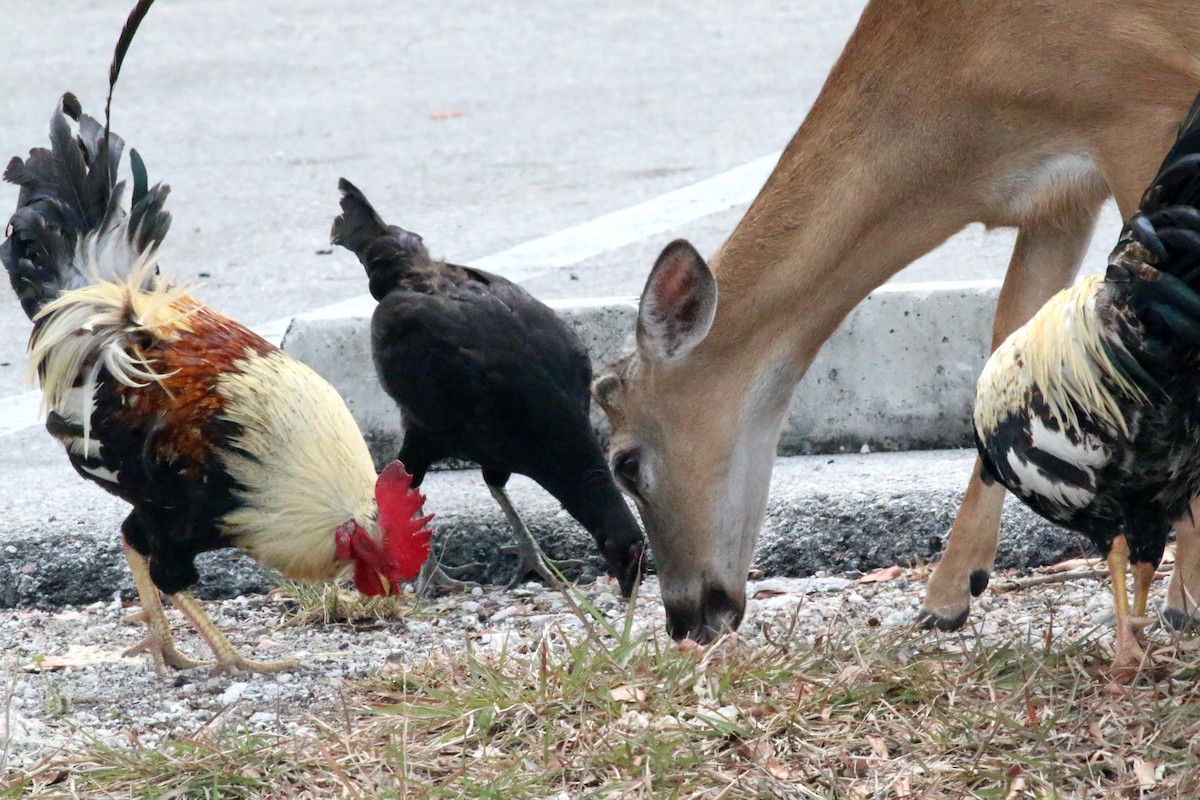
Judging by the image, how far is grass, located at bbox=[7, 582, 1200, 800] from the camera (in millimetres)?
3400

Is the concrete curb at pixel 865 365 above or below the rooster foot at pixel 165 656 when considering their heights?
above

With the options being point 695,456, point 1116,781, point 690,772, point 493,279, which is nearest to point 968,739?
point 1116,781

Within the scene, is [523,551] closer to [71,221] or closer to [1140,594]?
[71,221]

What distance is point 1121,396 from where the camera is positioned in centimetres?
350

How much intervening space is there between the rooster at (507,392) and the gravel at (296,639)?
30 cm

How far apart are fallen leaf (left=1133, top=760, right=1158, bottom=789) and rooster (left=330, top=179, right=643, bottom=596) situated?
2013 millimetres

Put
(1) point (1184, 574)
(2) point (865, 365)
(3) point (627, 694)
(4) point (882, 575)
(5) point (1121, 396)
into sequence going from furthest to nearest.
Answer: (2) point (865, 365)
(4) point (882, 575)
(1) point (1184, 574)
(3) point (627, 694)
(5) point (1121, 396)

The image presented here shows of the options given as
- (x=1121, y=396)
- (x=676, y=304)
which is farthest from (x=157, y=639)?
(x=1121, y=396)

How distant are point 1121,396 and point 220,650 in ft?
8.62

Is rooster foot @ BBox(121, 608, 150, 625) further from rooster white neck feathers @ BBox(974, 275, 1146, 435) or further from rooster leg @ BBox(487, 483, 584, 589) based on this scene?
rooster white neck feathers @ BBox(974, 275, 1146, 435)

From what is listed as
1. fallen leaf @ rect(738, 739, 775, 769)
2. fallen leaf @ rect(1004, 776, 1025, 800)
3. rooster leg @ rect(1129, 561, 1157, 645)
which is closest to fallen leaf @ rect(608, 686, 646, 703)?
fallen leaf @ rect(738, 739, 775, 769)

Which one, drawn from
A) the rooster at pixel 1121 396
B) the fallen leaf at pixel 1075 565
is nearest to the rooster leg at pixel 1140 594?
the rooster at pixel 1121 396

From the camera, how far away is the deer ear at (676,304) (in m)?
4.41

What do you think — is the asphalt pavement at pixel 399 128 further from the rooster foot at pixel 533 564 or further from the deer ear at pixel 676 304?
the deer ear at pixel 676 304
